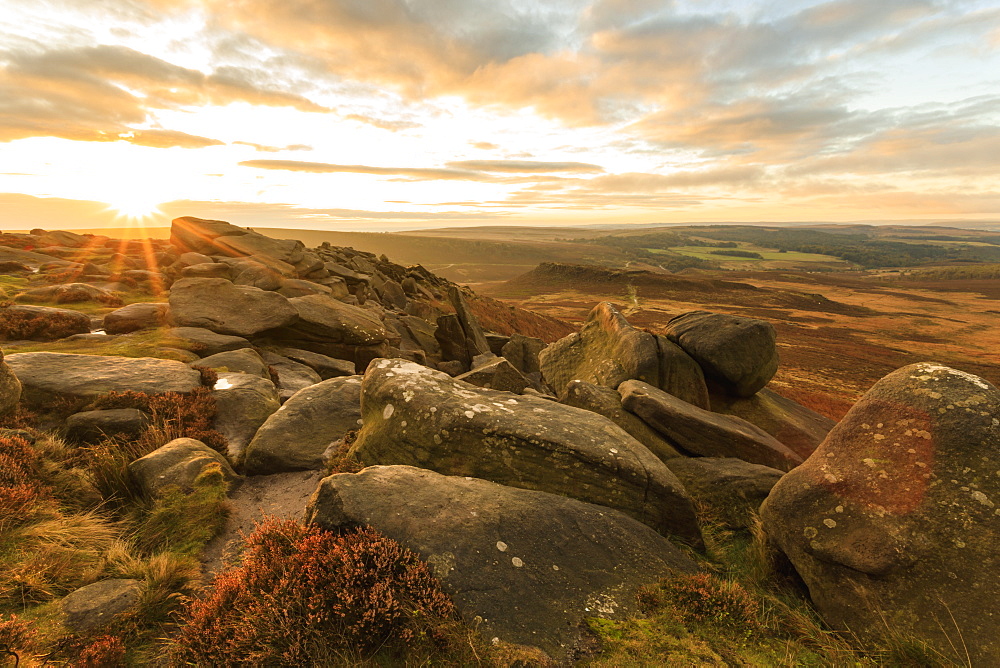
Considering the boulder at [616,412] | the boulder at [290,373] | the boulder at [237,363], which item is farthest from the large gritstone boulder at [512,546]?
the boulder at [290,373]

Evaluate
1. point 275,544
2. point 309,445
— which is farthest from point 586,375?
point 275,544

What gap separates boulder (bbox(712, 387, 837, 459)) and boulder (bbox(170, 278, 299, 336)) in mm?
18660

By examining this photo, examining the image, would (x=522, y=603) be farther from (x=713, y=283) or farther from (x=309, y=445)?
(x=713, y=283)

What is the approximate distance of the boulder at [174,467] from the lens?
316 inches

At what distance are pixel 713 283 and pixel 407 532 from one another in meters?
134

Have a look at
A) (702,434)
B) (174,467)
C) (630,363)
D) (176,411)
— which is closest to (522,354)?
(630,363)

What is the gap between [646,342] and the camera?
1669 cm

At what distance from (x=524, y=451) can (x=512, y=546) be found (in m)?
2.07

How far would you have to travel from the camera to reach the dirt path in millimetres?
7078

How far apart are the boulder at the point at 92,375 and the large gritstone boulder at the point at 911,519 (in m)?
14.7

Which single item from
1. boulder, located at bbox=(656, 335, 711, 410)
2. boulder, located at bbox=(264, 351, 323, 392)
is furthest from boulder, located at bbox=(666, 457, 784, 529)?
boulder, located at bbox=(264, 351, 323, 392)

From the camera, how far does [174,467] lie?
844 cm

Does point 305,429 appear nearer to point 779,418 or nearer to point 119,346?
point 119,346

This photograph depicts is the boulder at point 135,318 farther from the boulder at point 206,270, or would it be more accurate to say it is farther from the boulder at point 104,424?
the boulder at point 104,424
